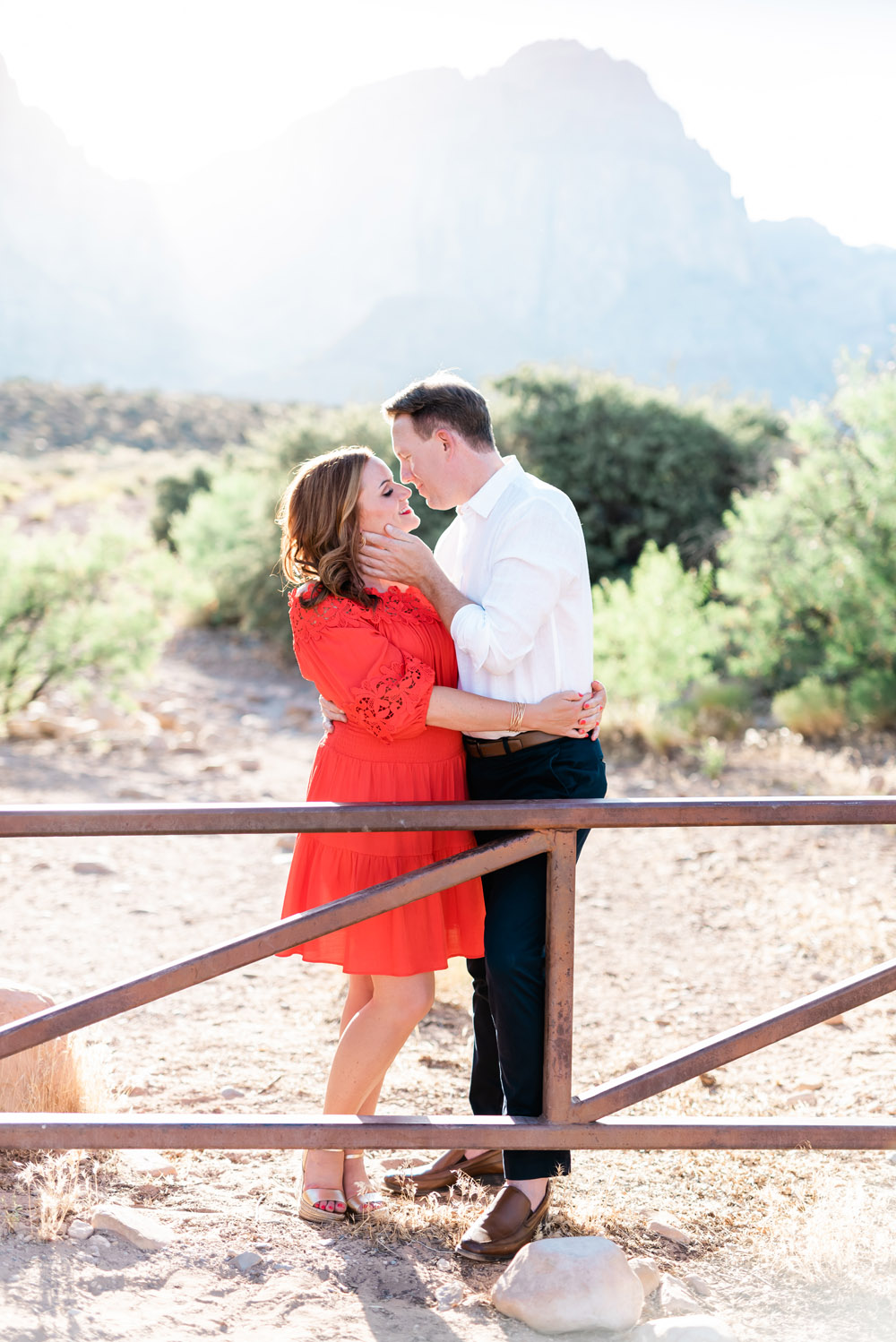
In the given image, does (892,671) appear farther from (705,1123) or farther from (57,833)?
(57,833)

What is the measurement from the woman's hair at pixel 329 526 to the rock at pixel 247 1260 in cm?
140

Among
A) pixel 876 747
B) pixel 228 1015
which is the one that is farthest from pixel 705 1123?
pixel 876 747

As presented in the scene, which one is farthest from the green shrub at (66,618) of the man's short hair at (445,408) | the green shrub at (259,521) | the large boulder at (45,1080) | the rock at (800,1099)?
the man's short hair at (445,408)

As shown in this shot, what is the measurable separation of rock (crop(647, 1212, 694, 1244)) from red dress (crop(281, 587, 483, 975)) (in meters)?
0.79

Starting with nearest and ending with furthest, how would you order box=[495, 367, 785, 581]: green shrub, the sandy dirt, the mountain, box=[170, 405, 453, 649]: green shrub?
the sandy dirt
box=[495, 367, 785, 581]: green shrub
box=[170, 405, 453, 649]: green shrub
the mountain

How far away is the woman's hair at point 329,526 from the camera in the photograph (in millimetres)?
2314

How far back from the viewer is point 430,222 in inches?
6171

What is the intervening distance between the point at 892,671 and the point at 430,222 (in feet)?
531

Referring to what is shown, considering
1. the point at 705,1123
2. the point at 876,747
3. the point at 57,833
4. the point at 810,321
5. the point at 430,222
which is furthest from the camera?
the point at 430,222

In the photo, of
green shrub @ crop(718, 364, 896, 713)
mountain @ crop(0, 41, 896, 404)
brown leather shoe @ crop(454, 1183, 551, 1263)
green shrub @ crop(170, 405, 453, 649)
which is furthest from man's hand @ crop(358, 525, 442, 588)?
mountain @ crop(0, 41, 896, 404)

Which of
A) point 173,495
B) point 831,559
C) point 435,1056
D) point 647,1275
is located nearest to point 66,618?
point 435,1056

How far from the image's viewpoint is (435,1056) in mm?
3939

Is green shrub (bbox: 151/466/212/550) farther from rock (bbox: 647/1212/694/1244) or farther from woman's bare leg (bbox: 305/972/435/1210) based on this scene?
rock (bbox: 647/1212/694/1244)

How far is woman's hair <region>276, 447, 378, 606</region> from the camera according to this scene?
231 centimetres
